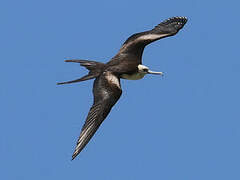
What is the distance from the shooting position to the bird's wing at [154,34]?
15.7 metres

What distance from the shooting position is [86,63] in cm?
1487

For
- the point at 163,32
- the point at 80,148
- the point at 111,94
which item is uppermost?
the point at 163,32

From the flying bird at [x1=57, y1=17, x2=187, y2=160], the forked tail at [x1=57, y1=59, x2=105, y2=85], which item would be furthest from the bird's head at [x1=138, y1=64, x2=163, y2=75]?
the forked tail at [x1=57, y1=59, x2=105, y2=85]

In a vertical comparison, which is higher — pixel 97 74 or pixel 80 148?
pixel 97 74

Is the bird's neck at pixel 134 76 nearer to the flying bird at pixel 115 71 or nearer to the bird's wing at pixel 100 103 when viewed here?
the flying bird at pixel 115 71

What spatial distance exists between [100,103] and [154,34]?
3.35 meters

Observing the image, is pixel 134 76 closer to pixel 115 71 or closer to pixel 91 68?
pixel 115 71

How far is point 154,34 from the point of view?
1619 centimetres

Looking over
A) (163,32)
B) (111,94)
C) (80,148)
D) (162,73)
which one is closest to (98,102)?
(111,94)

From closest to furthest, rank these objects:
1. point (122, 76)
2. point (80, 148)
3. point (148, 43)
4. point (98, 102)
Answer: point (80, 148) < point (98, 102) < point (122, 76) < point (148, 43)

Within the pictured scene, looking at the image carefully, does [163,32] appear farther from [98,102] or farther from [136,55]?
[98,102]

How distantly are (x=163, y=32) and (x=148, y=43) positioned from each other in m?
0.72

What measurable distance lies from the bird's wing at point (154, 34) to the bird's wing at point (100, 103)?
5.37 ft

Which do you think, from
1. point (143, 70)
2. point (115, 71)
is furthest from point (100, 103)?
point (143, 70)
